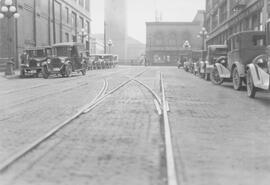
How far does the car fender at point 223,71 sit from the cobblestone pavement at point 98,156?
396 inches

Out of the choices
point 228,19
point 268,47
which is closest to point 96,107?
point 268,47

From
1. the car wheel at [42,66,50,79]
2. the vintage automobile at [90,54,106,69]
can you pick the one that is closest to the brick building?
the vintage automobile at [90,54,106,69]

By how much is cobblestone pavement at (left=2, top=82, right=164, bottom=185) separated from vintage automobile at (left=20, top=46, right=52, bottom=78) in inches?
761

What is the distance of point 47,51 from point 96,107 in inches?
699

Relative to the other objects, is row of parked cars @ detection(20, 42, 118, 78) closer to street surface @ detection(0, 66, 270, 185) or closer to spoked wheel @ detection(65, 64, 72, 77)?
spoked wheel @ detection(65, 64, 72, 77)

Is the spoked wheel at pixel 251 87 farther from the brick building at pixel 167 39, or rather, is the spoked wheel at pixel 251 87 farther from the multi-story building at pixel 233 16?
the brick building at pixel 167 39

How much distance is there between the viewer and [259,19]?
→ 3055 cm

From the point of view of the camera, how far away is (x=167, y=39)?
89938 mm

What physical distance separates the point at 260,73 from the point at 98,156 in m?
7.63

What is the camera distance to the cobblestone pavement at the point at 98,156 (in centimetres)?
391

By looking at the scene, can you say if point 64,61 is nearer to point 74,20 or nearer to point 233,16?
point 233,16

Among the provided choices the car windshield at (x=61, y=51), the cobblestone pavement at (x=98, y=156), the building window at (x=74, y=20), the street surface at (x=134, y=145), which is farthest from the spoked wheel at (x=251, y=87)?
the building window at (x=74, y=20)

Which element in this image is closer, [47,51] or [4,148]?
[4,148]

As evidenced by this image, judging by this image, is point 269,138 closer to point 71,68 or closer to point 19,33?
point 71,68
